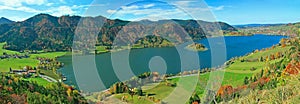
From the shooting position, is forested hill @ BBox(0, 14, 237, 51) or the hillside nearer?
forested hill @ BBox(0, 14, 237, 51)

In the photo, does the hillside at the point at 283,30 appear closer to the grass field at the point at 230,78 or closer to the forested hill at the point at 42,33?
the forested hill at the point at 42,33

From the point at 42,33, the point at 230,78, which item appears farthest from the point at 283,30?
the point at 42,33

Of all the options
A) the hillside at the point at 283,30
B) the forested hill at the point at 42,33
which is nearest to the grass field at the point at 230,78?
the forested hill at the point at 42,33

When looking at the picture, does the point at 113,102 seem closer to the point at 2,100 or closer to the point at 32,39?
the point at 2,100

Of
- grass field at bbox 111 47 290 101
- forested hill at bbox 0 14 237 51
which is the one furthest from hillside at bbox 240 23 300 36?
grass field at bbox 111 47 290 101

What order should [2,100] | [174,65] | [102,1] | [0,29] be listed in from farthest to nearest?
[0,29]
[174,65]
[2,100]
[102,1]

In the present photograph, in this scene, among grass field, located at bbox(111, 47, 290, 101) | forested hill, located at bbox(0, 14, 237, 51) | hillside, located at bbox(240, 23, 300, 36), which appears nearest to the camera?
grass field, located at bbox(111, 47, 290, 101)

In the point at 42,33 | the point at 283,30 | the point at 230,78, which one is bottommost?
the point at 230,78

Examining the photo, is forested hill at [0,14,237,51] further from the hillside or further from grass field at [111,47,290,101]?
grass field at [111,47,290,101]

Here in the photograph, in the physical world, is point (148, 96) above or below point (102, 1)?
below

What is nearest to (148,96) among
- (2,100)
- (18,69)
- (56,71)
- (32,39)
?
(2,100)

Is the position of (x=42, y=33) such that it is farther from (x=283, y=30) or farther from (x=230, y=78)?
(x=283, y=30)
